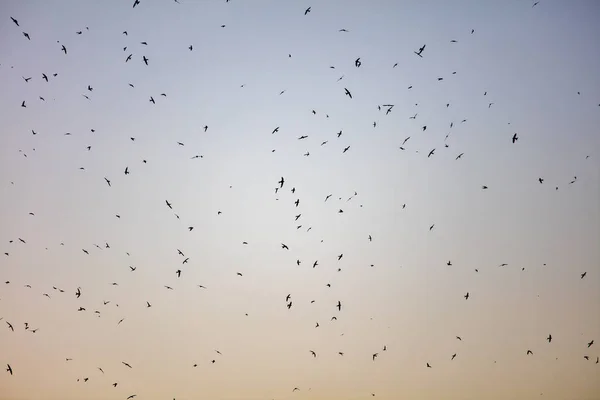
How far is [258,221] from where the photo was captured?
325cm

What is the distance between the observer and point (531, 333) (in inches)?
126

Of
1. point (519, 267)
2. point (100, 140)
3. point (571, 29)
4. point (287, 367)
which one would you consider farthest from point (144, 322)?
point (571, 29)

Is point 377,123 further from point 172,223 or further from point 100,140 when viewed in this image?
point 100,140

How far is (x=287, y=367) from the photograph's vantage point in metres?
3.23

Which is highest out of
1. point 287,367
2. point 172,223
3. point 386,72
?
point 386,72

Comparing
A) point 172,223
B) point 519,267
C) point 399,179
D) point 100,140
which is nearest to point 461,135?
point 399,179

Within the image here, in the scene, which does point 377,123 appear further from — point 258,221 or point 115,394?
point 115,394

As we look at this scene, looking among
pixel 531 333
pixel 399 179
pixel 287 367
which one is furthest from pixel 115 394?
pixel 531 333

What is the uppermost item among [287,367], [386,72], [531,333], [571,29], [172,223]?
[571,29]

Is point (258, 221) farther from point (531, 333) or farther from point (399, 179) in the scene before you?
point (531, 333)

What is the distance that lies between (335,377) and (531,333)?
5.57 ft

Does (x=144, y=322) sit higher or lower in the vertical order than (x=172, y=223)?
lower

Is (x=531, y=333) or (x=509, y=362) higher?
(x=531, y=333)

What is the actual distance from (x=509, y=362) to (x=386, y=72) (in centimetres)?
267
